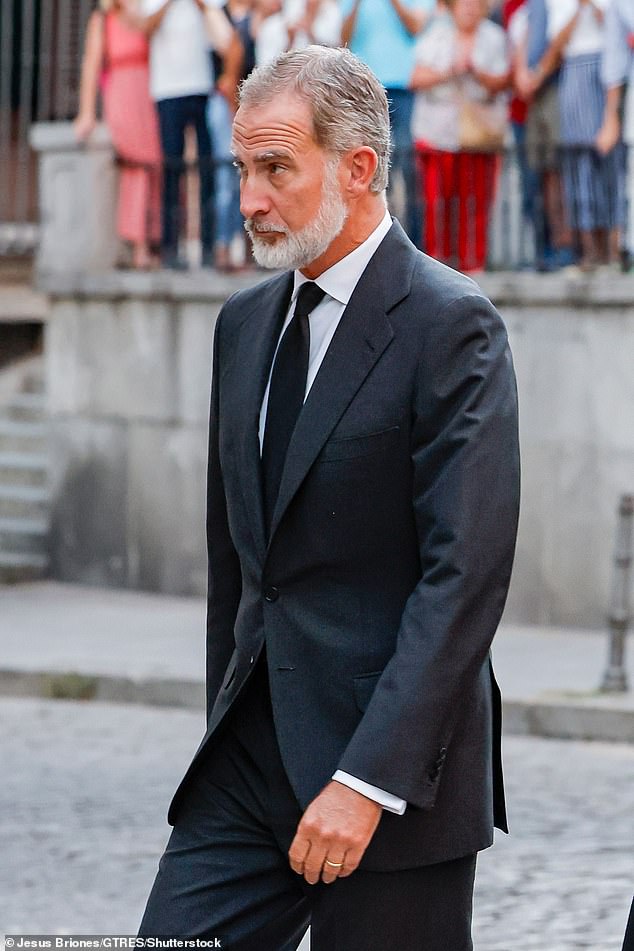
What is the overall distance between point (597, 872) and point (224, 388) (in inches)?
129

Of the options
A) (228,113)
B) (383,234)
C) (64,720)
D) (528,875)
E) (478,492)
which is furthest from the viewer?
(228,113)

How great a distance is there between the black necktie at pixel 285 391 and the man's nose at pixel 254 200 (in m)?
0.18

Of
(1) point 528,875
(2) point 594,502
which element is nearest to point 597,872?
(1) point 528,875

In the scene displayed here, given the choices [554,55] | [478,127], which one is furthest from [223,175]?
[554,55]

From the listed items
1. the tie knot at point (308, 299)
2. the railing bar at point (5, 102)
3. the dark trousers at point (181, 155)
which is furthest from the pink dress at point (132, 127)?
the tie knot at point (308, 299)

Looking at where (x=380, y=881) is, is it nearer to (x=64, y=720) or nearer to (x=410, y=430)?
(x=410, y=430)

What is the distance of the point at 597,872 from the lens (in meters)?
6.22

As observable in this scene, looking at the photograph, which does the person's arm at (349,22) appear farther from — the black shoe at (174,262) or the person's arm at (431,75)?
the black shoe at (174,262)

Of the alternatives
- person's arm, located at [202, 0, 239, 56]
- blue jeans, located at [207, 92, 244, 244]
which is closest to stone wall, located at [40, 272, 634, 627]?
blue jeans, located at [207, 92, 244, 244]

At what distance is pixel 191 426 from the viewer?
40.4ft

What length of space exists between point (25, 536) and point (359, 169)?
1023 centimetres

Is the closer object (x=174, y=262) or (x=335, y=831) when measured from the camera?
(x=335, y=831)

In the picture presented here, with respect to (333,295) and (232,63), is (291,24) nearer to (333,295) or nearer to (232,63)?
(232,63)

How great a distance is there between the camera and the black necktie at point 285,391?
3.24m
